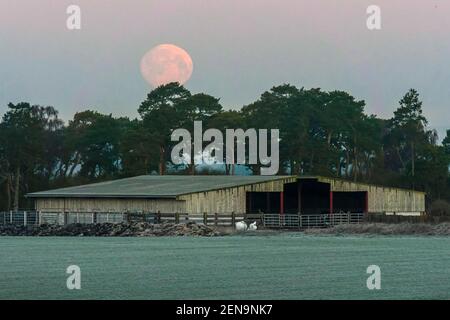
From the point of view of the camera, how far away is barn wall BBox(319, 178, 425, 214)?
312 feet

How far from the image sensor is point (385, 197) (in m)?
97.3

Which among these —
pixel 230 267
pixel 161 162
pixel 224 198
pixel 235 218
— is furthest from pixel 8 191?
pixel 230 267

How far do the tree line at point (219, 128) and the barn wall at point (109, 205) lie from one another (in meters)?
32.5

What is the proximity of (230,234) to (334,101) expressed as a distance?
65508 mm

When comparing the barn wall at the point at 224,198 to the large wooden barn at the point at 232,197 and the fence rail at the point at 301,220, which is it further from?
the fence rail at the point at 301,220

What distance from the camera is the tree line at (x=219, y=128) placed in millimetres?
134625

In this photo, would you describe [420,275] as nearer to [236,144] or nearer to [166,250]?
[166,250]

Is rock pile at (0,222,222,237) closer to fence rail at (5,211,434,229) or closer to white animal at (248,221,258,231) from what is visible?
fence rail at (5,211,434,229)

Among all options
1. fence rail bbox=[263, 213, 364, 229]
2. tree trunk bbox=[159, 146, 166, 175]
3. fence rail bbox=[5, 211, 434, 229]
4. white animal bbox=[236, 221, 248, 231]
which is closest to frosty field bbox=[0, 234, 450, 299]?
white animal bbox=[236, 221, 248, 231]

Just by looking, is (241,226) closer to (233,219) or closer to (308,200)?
(233,219)

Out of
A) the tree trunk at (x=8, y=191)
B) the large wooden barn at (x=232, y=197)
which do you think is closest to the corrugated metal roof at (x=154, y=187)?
the large wooden barn at (x=232, y=197)

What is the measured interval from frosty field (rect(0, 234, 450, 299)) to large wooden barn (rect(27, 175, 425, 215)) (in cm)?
882
